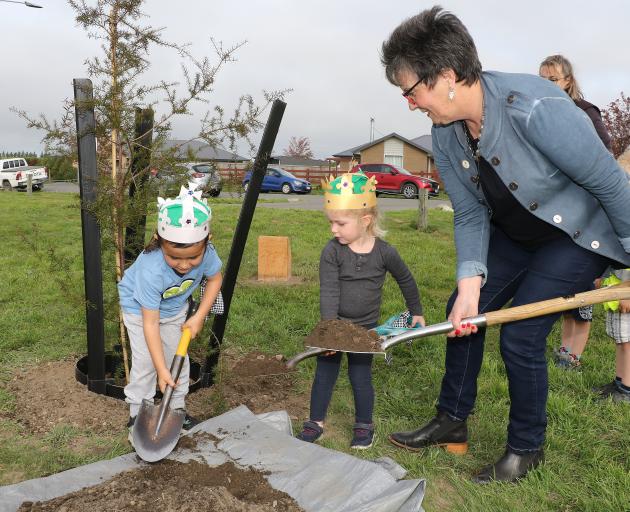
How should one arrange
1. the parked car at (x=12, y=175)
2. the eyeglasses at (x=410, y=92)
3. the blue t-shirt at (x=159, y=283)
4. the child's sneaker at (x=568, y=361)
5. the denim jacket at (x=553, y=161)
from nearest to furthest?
the denim jacket at (x=553, y=161) < the eyeglasses at (x=410, y=92) < the blue t-shirt at (x=159, y=283) < the child's sneaker at (x=568, y=361) < the parked car at (x=12, y=175)

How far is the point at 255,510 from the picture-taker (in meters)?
2.41

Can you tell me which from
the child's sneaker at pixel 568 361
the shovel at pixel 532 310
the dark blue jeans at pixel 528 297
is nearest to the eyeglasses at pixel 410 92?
the dark blue jeans at pixel 528 297

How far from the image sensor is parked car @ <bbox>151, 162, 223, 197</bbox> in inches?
141

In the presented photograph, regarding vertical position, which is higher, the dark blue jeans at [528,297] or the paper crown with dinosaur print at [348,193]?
the paper crown with dinosaur print at [348,193]

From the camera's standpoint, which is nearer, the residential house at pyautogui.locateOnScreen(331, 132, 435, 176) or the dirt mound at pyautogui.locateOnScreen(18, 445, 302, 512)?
the dirt mound at pyautogui.locateOnScreen(18, 445, 302, 512)

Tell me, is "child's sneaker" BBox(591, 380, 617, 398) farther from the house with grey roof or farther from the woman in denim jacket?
the house with grey roof

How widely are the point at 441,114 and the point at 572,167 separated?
0.56 meters

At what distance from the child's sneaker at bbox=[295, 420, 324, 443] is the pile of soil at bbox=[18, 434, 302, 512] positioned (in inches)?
23.4

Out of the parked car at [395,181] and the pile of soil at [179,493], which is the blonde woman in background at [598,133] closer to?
the pile of soil at [179,493]

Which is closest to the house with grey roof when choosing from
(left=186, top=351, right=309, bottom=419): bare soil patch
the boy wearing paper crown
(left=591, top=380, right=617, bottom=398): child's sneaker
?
the boy wearing paper crown

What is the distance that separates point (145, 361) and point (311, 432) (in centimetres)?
98

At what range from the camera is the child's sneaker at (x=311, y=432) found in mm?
3316

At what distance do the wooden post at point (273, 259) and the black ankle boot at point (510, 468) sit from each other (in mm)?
4691

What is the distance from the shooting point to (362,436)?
3.26 metres
